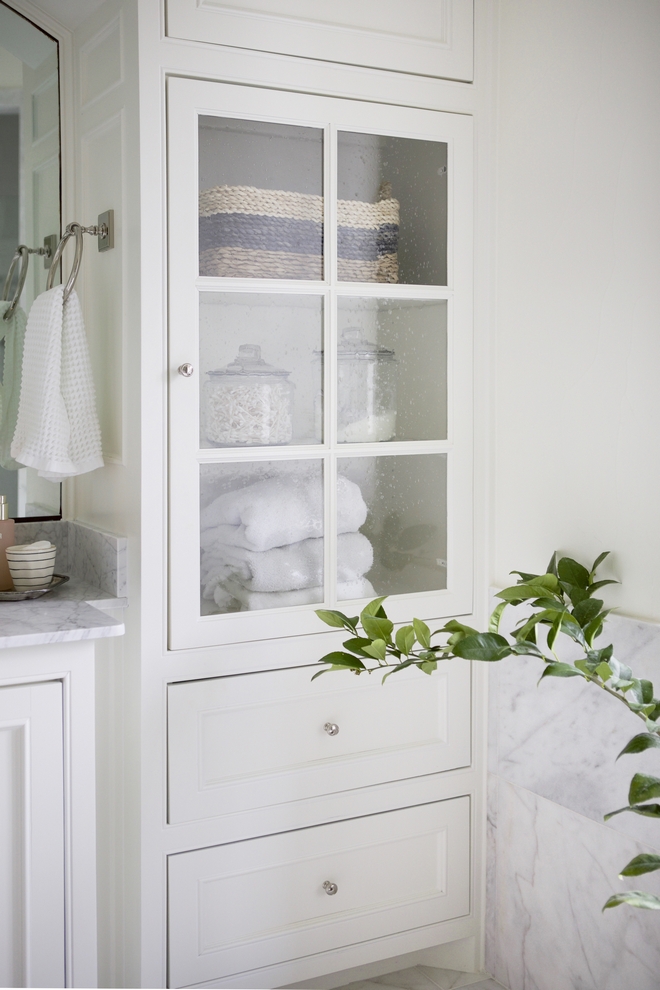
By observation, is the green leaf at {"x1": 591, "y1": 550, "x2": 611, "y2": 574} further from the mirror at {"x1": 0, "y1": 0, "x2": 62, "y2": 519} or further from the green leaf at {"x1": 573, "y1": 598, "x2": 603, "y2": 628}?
the mirror at {"x1": 0, "y1": 0, "x2": 62, "y2": 519}

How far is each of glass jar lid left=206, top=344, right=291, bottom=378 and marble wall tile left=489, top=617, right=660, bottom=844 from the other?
0.71m

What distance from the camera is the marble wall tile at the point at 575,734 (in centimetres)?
137

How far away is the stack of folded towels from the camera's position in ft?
4.88

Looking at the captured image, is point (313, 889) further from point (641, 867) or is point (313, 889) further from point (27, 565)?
point (641, 867)

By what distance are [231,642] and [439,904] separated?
0.70 meters

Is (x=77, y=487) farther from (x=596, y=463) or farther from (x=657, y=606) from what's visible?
(x=657, y=606)

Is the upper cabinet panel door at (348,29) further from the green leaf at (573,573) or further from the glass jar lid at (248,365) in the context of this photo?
the green leaf at (573,573)

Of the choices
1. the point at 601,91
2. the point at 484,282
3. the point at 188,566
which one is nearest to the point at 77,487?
the point at 188,566

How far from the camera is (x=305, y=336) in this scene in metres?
1.54

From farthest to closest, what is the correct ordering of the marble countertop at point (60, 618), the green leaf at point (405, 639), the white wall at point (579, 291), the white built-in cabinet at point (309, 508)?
1. the white built-in cabinet at point (309, 508)
2. the white wall at point (579, 291)
3. the marble countertop at point (60, 618)
4. the green leaf at point (405, 639)

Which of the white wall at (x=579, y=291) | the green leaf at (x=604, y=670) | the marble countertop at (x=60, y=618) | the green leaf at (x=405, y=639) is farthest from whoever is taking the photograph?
the white wall at (x=579, y=291)

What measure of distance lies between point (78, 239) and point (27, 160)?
0.25 meters

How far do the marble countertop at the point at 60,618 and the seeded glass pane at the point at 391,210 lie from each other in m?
0.71

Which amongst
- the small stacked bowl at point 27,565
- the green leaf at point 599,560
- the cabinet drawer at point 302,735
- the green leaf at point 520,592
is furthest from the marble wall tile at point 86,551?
the green leaf at point 599,560
